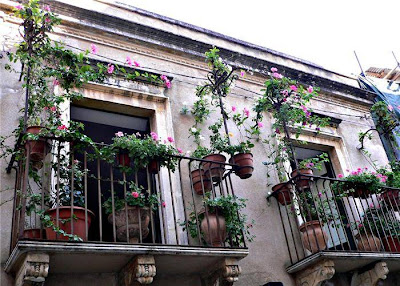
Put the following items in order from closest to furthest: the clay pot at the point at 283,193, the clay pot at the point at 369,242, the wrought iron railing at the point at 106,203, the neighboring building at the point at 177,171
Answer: the wrought iron railing at the point at 106,203
the neighboring building at the point at 177,171
the clay pot at the point at 283,193
the clay pot at the point at 369,242

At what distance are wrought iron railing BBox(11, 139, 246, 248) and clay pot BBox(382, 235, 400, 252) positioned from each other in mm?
2331

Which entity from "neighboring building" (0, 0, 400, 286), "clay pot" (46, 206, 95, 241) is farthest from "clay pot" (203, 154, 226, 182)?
"clay pot" (46, 206, 95, 241)

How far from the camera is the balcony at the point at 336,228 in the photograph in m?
5.88

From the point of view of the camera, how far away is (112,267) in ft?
15.7

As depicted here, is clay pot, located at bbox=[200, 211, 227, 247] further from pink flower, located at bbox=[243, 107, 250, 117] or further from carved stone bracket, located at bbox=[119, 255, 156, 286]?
pink flower, located at bbox=[243, 107, 250, 117]

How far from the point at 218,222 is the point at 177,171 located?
3.72 ft

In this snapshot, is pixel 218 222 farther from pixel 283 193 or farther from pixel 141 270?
pixel 283 193

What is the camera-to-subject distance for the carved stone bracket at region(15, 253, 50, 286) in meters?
3.93

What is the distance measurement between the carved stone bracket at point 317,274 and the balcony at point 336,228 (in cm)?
6

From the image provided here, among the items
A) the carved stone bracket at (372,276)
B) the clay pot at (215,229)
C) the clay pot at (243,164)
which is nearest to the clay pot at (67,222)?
the clay pot at (215,229)

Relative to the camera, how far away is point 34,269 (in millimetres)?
3945

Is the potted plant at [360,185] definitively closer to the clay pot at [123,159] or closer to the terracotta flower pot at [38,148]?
the clay pot at [123,159]

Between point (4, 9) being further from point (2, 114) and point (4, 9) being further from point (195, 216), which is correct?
point (195, 216)

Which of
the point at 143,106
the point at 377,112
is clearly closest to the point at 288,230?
the point at 143,106
